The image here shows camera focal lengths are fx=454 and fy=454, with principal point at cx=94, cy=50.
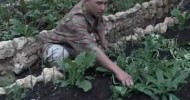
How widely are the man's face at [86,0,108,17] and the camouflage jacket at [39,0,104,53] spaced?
0.10 m

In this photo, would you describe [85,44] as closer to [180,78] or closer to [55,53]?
[55,53]

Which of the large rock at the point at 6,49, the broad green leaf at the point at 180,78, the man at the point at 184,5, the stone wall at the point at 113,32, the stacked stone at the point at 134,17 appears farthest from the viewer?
the man at the point at 184,5

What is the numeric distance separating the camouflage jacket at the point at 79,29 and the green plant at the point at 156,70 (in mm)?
348

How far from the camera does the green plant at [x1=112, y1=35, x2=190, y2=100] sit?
356 centimetres

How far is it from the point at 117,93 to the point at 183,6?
2730 millimetres

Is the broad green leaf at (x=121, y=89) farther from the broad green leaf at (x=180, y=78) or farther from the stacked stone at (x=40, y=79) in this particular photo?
the stacked stone at (x=40, y=79)

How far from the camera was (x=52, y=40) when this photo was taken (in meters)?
4.57

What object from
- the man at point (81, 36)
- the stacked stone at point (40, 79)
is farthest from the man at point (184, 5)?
the stacked stone at point (40, 79)

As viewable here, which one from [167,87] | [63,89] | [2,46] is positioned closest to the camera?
[167,87]

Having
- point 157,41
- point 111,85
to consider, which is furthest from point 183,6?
point 111,85

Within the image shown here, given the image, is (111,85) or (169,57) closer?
(111,85)

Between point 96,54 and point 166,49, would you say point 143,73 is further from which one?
point 166,49

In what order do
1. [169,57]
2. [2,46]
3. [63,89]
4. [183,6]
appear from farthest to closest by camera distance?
1. [183,6]
2. [2,46]
3. [169,57]
4. [63,89]

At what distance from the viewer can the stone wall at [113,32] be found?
4941mm
